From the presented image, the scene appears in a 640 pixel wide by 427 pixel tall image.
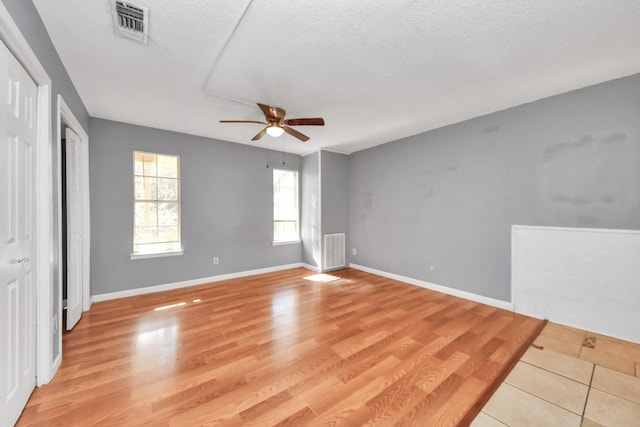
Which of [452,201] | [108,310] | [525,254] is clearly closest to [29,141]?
[108,310]

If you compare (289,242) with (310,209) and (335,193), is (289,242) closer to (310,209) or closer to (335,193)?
(310,209)

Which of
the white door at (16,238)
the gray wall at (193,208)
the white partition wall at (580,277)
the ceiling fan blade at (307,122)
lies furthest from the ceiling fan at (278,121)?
the white partition wall at (580,277)

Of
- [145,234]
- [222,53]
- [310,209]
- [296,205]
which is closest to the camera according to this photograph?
[222,53]

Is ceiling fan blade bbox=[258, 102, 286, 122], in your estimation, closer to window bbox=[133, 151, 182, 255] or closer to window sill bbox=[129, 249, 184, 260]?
window bbox=[133, 151, 182, 255]

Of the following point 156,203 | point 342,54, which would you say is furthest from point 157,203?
point 342,54

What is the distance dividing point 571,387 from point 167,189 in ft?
16.7

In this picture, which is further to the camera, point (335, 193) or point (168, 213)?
point (335, 193)

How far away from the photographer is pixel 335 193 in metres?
5.32

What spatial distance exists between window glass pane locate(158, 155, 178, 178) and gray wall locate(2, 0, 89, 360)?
1.34 meters

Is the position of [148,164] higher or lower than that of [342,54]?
lower

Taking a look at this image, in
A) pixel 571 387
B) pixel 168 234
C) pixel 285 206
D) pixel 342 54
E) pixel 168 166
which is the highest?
pixel 342 54

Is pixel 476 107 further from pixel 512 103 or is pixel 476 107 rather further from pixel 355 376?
pixel 355 376

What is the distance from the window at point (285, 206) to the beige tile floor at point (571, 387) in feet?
13.7

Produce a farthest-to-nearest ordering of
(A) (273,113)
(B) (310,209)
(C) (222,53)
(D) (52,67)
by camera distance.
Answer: (B) (310,209) → (A) (273,113) → (C) (222,53) → (D) (52,67)
